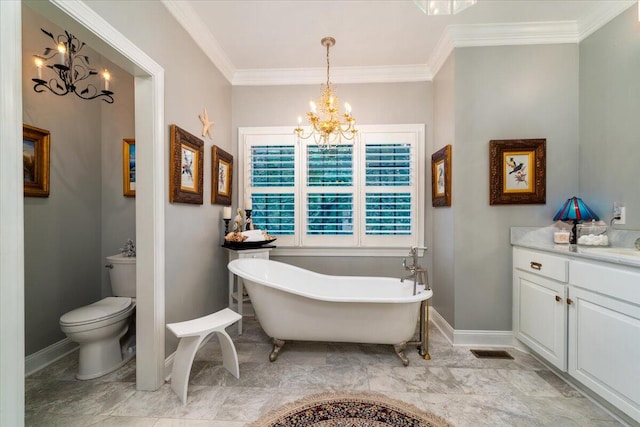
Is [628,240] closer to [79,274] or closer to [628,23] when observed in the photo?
[628,23]

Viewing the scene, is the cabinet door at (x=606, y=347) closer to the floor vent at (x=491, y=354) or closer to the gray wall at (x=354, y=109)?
the floor vent at (x=491, y=354)

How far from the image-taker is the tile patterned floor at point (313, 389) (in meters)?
1.55

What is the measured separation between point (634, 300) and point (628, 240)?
2.49ft

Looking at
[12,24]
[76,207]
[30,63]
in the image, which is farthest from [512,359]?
[30,63]

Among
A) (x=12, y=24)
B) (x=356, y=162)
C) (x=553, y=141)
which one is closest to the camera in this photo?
(x=12, y=24)

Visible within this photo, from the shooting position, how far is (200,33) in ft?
7.55

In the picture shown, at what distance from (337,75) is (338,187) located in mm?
1242

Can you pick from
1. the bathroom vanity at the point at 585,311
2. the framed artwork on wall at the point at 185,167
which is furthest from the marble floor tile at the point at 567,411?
the framed artwork on wall at the point at 185,167

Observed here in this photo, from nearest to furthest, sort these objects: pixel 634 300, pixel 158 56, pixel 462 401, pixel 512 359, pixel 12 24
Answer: pixel 12 24
pixel 634 300
pixel 462 401
pixel 158 56
pixel 512 359

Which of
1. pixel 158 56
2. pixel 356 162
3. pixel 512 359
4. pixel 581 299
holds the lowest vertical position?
pixel 512 359

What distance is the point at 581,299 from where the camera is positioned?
172cm

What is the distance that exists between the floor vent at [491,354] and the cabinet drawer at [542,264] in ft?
2.38

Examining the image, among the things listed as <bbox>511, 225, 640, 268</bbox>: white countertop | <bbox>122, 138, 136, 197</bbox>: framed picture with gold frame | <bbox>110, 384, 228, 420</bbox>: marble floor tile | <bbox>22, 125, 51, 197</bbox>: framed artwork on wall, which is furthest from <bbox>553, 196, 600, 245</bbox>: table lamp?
<bbox>22, 125, 51, 197</bbox>: framed artwork on wall

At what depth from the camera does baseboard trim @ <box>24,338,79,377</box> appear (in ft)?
6.35
